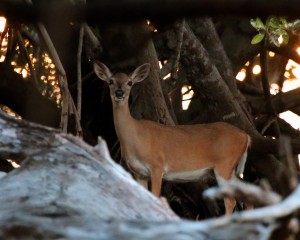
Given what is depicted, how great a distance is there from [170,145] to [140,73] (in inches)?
41.5

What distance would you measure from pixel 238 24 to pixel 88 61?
5.12 ft

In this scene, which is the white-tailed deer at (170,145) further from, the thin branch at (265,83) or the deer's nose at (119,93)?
the thin branch at (265,83)

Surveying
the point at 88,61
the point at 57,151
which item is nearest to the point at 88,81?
the point at 88,61

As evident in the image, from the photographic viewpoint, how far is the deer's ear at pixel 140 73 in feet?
25.0

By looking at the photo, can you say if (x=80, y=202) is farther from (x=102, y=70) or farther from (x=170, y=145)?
(x=170, y=145)

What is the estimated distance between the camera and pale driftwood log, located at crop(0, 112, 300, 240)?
1.92 metres

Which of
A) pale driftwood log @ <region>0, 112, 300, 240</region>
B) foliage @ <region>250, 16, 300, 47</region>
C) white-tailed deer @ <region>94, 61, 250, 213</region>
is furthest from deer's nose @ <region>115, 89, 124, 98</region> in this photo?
pale driftwood log @ <region>0, 112, 300, 240</region>

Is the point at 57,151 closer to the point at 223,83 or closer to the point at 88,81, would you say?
the point at 223,83

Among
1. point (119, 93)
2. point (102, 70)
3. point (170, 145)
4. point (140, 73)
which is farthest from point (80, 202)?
point (170, 145)

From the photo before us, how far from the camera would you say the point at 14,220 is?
2258mm

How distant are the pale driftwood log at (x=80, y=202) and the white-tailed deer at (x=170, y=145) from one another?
4.47m

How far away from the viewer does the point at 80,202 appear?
2.69 meters

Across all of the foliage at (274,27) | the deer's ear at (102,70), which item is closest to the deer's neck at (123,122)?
the deer's ear at (102,70)

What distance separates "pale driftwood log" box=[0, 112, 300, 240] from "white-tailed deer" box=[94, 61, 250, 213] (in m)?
4.47
